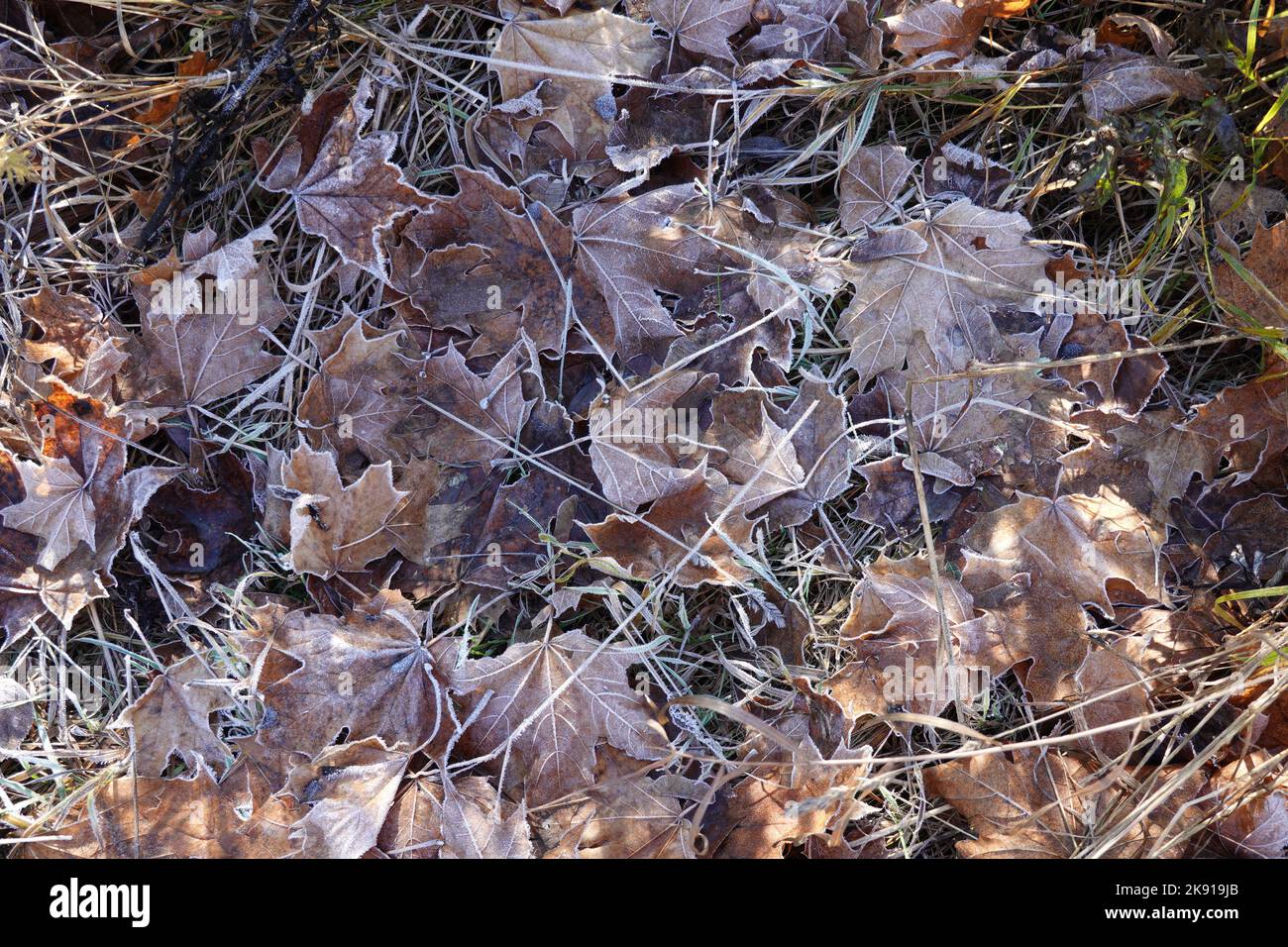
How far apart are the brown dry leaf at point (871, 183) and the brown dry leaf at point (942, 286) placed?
13 cm

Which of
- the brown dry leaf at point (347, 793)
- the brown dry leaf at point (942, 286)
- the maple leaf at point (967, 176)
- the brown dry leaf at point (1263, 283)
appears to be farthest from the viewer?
the maple leaf at point (967, 176)

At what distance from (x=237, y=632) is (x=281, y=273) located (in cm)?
104

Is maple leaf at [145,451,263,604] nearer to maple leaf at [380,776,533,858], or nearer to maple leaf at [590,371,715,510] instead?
maple leaf at [380,776,533,858]

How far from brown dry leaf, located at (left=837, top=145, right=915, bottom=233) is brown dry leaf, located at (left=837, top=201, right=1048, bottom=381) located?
5.2 inches

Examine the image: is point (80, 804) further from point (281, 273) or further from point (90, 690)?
point (281, 273)

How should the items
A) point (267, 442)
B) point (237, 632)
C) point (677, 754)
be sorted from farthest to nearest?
point (267, 442)
point (237, 632)
point (677, 754)

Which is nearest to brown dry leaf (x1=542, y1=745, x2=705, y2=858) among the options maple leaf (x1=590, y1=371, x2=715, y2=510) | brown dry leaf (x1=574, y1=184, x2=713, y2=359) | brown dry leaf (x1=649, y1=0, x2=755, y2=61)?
maple leaf (x1=590, y1=371, x2=715, y2=510)

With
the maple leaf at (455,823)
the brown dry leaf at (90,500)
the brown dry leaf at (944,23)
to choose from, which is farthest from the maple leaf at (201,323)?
the brown dry leaf at (944,23)

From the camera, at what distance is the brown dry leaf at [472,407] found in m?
2.35

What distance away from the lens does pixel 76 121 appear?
2568 millimetres

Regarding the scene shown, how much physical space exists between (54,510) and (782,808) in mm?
2051

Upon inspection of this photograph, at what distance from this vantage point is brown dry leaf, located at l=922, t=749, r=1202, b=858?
7.04 ft

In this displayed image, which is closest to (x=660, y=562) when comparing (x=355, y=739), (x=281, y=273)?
(x=355, y=739)

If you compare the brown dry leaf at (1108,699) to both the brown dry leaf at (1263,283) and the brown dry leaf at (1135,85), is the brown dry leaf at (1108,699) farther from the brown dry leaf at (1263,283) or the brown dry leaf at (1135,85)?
the brown dry leaf at (1135,85)
